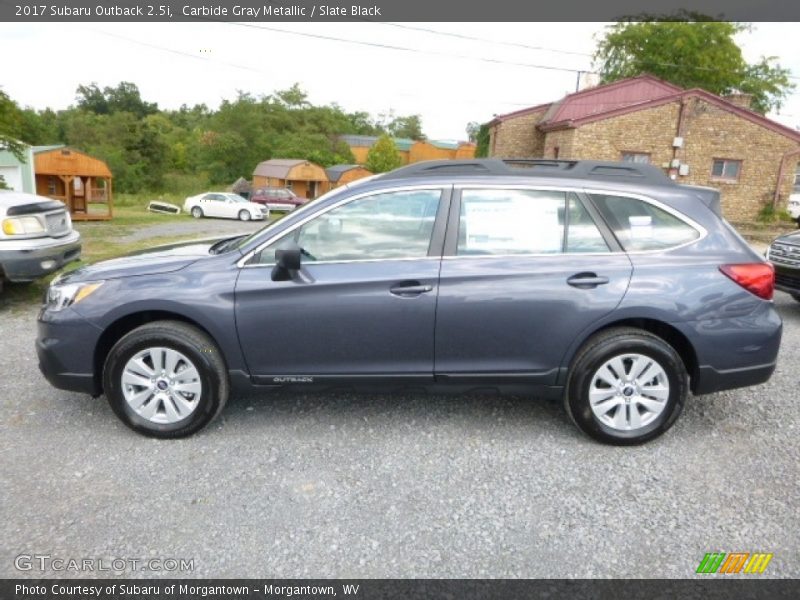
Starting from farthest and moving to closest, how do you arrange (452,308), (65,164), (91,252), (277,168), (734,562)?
(277,168) < (65,164) < (91,252) < (452,308) < (734,562)

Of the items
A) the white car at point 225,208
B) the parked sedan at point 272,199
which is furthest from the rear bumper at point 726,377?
the parked sedan at point 272,199

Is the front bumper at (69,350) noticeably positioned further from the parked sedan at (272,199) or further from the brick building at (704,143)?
A: the parked sedan at (272,199)

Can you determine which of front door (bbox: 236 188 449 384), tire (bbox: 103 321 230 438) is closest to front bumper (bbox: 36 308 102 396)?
tire (bbox: 103 321 230 438)

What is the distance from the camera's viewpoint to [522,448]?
3.11m

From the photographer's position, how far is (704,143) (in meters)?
19.4

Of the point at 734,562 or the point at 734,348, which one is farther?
the point at 734,348

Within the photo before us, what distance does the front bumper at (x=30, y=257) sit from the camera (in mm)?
5348

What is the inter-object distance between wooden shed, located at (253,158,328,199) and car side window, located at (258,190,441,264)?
3461 cm

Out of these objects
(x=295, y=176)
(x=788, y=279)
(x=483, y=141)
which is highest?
(x=483, y=141)

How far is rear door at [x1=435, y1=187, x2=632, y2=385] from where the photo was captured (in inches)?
117

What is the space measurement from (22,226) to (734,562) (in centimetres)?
671

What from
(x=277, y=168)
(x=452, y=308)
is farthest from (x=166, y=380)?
(x=277, y=168)

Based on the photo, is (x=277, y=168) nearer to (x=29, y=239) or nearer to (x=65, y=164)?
(x=65, y=164)

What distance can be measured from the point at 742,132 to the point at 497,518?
22180 millimetres
